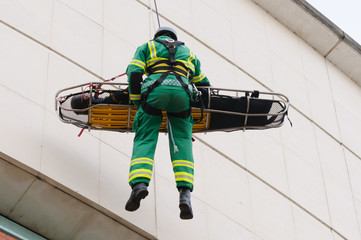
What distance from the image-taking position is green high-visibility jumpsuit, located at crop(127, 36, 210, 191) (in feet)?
29.0

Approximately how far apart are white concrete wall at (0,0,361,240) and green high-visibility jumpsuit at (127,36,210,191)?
123cm

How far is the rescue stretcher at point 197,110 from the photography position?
31.0 feet

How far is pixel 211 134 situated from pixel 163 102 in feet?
10.8

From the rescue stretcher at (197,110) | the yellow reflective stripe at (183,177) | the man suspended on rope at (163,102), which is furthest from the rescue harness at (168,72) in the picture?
the yellow reflective stripe at (183,177)

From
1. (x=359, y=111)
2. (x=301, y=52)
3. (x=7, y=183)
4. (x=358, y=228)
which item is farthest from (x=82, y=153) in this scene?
(x=359, y=111)

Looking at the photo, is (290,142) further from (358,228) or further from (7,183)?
(7,183)

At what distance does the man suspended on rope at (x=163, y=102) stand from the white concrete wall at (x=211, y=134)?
124 cm

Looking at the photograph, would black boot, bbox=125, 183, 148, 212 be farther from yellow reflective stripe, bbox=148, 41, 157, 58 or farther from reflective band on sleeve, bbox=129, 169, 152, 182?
yellow reflective stripe, bbox=148, 41, 157, 58

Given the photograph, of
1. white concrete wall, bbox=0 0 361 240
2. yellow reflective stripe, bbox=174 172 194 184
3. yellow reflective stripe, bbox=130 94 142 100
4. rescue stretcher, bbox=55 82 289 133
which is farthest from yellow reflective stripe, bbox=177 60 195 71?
white concrete wall, bbox=0 0 361 240

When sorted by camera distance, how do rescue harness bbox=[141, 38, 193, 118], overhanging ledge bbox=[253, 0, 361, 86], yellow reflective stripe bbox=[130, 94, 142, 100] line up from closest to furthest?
rescue harness bbox=[141, 38, 193, 118], yellow reflective stripe bbox=[130, 94, 142, 100], overhanging ledge bbox=[253, 0, 361, 86]

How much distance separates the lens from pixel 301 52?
16078 mm

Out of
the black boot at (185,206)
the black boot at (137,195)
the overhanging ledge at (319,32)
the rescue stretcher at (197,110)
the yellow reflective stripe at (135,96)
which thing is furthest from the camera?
the overhanging ledge at (319,32)

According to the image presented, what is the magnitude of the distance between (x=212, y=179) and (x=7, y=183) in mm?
3094

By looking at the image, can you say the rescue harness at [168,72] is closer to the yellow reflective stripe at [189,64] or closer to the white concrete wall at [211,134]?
the yellow reflective stripe at [189,64]
